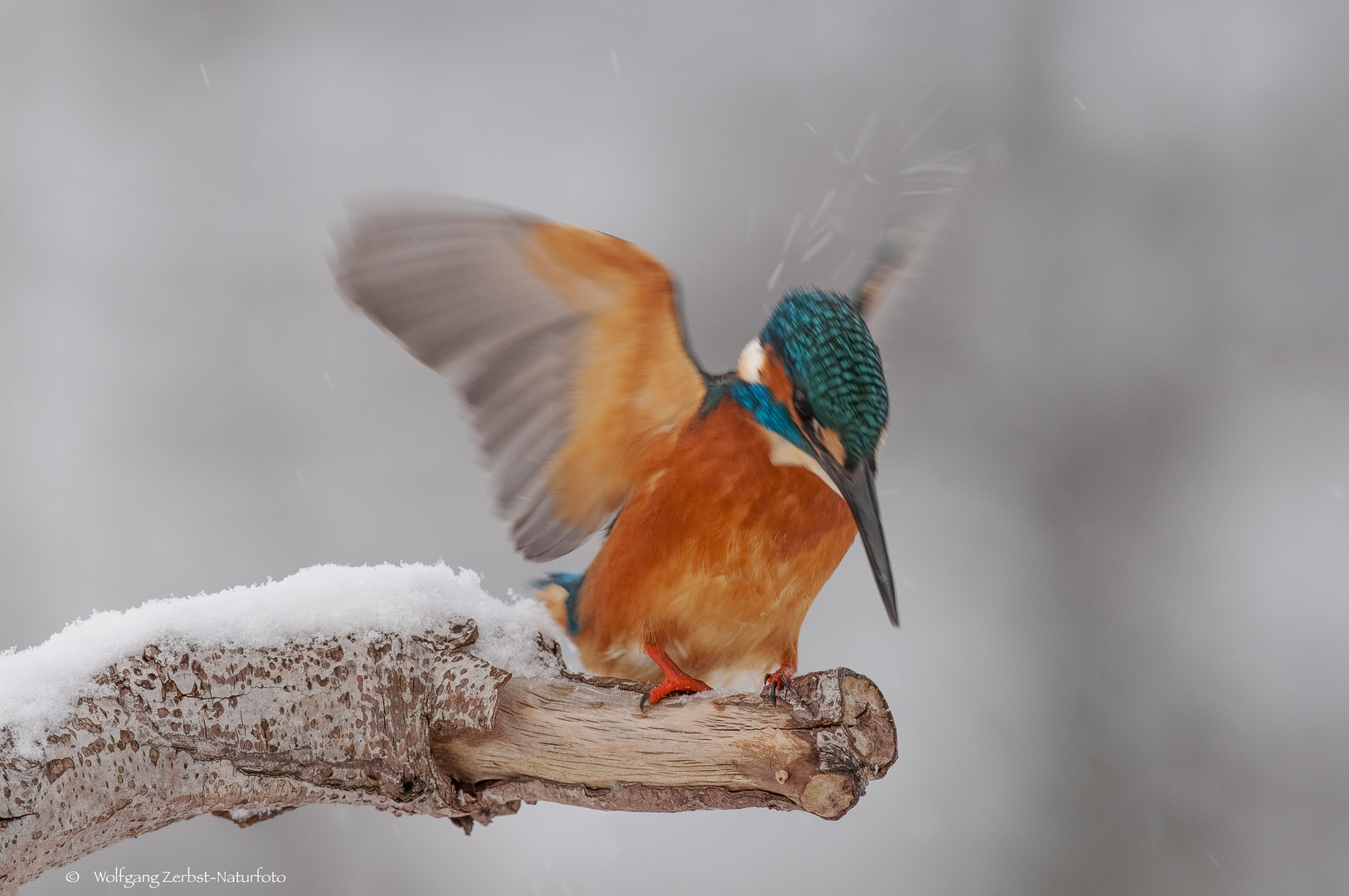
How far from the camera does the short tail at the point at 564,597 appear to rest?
2332mm

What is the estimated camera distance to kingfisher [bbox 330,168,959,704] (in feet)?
6.57

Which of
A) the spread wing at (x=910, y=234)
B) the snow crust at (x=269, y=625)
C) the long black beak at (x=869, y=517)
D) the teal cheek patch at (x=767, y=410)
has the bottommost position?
the snow crust at (x=269, y=625)

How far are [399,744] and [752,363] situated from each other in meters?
1.04

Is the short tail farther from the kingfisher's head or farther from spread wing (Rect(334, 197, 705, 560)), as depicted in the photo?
the kingfisher's head

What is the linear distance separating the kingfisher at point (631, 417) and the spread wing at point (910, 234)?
0.59 m

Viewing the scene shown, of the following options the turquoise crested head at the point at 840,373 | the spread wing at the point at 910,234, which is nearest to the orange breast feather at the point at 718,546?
the turquoise crested head at the point at 840,373

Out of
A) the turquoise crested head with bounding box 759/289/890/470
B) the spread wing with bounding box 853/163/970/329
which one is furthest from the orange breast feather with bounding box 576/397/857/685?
the spread wing with bounding box 853/163/970/329

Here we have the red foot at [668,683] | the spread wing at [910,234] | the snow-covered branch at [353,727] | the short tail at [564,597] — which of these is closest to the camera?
the snow-covered branch at [353,727]

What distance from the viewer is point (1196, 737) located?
4.14 meters

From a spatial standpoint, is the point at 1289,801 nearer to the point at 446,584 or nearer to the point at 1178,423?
the point at 1178,423

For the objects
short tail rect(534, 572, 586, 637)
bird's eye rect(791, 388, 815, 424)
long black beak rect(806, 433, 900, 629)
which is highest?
bird's eye rect(791, 388, 815, 424)

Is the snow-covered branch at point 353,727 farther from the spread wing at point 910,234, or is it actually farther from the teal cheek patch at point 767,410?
the spread wing at point 910,234

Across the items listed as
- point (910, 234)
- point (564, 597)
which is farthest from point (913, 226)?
point (564, 597)

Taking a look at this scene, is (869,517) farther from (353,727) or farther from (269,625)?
(269,625)
